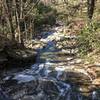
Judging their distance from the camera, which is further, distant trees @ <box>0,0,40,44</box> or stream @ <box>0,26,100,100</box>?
distant trees @ <box>0,0,40,44</box>

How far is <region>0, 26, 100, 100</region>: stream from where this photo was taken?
11.8 m

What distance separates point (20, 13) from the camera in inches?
779

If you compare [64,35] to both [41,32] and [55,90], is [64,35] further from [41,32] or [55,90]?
[55,90]

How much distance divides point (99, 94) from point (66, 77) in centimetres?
208

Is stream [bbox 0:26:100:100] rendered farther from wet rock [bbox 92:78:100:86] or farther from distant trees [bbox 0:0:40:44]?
distant trees [bbox 0:0:40:44]

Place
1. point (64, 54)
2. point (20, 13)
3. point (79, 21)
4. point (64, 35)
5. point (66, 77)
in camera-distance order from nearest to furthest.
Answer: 1. point (66, 77)
2. point (64, 54)
3. point (20, 13)
4. point (64, 35)
5. point (79, 21)

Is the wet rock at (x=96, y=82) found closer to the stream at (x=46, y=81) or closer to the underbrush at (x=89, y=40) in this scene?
the stream at (x=46, y=81)

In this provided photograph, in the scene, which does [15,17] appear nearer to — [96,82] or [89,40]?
[89,40]

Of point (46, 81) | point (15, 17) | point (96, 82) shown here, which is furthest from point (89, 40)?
point (15, 17)

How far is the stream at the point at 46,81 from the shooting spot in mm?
11828

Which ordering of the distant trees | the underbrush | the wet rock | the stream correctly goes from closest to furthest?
the stream < the wet rock < the underbrush < the distant trees

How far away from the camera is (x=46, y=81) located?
12.9m

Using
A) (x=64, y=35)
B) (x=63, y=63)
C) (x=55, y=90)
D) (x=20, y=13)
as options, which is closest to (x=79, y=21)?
(x=64, y=35)

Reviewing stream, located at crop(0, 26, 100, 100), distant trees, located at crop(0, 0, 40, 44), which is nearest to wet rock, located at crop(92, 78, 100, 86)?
stream, located at crop(0, 26, 100, 100)
